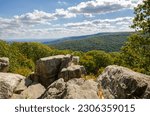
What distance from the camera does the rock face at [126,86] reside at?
20.8 m

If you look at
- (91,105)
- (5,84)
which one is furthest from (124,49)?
(91,105)

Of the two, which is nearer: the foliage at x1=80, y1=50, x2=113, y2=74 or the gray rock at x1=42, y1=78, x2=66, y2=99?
the gray rock at x1=42, y1=78, x2=66, y2=99

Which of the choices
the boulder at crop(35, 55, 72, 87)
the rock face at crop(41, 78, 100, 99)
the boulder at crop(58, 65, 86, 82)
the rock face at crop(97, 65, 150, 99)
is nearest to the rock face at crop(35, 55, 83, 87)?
the boulder at crop(35, 55, 72, 87)

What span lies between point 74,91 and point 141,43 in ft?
88.7

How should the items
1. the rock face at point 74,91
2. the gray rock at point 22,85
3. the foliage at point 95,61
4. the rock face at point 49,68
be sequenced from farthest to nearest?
the foliage at point 95,61 → the rock face at point 49,68 → the gray rock at point 22,85 → the rock face at point 74,91

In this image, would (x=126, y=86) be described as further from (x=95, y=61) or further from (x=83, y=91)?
(x=95, y=61)

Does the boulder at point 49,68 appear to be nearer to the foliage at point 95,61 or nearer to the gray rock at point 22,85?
the gray rock at point 22,85

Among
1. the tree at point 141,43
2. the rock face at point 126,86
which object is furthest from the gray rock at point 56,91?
the tree at point 141,43

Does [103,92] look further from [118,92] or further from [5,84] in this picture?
[5,84]

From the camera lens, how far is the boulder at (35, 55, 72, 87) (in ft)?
114

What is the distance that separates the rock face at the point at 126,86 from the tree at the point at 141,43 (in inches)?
818

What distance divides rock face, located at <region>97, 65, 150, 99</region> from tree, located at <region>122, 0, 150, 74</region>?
20.8m

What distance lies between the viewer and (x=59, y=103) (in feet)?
50.3

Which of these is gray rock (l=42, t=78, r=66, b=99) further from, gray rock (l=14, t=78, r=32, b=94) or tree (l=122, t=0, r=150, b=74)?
tree (l=122, t=0, r=150, b=74)
